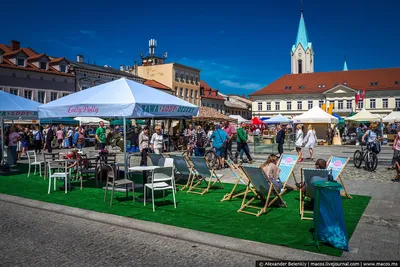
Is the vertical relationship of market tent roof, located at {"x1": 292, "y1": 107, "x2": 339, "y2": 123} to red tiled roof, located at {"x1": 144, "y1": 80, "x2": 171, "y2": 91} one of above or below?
below

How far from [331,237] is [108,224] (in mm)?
3749

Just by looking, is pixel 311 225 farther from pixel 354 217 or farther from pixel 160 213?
pixel 160 213

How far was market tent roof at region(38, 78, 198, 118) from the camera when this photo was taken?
801cm

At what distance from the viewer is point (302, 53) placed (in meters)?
96.4

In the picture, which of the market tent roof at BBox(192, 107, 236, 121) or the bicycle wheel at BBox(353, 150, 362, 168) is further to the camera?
the market tent roof at BBox(192, 107, 236, 121)

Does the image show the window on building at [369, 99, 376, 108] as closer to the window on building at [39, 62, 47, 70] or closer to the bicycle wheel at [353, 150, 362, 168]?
the window on building at [39, 62, 47, 70]

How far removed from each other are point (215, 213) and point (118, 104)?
129 inches

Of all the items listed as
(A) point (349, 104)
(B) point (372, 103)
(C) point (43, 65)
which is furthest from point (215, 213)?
(B) point (372, 103)

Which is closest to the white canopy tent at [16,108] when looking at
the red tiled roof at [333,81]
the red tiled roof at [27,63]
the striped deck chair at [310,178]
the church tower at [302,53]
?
the striped deck chair at [310,178]

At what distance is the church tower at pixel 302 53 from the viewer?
96.4 meters

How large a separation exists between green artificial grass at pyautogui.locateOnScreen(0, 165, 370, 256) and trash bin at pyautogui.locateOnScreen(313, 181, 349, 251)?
0.13m

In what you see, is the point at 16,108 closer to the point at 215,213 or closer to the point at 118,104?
the point at 118,104

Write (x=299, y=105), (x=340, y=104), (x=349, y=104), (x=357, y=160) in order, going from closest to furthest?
(x=357, y=160), (x=349, y=104), (x=340, y=104), (x=299, y=105)

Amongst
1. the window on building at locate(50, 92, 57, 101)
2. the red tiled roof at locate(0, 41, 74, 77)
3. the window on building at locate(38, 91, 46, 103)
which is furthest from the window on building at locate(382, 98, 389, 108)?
the window on building at locate(38, 91, 46, 103)
